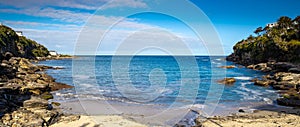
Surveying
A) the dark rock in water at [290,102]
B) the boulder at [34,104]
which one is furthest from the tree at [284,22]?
the boulder at [34,104]

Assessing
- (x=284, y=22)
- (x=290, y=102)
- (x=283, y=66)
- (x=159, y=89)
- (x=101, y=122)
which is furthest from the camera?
(x=284, y=22)

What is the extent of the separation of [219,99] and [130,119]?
11.5 meters

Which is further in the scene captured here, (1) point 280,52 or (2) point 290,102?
(1) point 280,52

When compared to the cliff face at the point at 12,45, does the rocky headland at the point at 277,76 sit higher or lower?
lower

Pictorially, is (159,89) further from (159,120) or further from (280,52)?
(280,52)

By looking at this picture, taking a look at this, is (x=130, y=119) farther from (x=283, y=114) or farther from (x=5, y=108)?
(x=283, y=114)

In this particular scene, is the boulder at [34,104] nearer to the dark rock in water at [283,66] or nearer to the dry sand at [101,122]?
the dry sand at [101,122]

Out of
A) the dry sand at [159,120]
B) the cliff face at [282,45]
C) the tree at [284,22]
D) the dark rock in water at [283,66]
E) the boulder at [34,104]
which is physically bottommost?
the dry sand at [159,120]

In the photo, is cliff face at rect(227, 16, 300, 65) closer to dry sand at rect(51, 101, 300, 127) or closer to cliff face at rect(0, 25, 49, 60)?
dry sand at rect(51, 101, 300, 127)

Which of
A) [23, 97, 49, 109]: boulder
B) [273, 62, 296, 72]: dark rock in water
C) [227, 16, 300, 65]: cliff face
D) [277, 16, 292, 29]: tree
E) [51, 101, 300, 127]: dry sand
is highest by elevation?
[277, 16, 292, 29]: tree

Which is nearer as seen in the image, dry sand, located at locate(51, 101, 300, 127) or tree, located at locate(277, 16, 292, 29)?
dry sand, located at locate(51, 101, 300, 127)

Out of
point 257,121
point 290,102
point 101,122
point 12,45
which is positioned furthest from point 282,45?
point 12,45

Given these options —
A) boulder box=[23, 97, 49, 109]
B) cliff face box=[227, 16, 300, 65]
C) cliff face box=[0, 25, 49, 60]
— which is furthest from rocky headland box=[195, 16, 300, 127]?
cliff face box=[0, 25, 49, 60]

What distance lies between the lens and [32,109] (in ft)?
51.0
